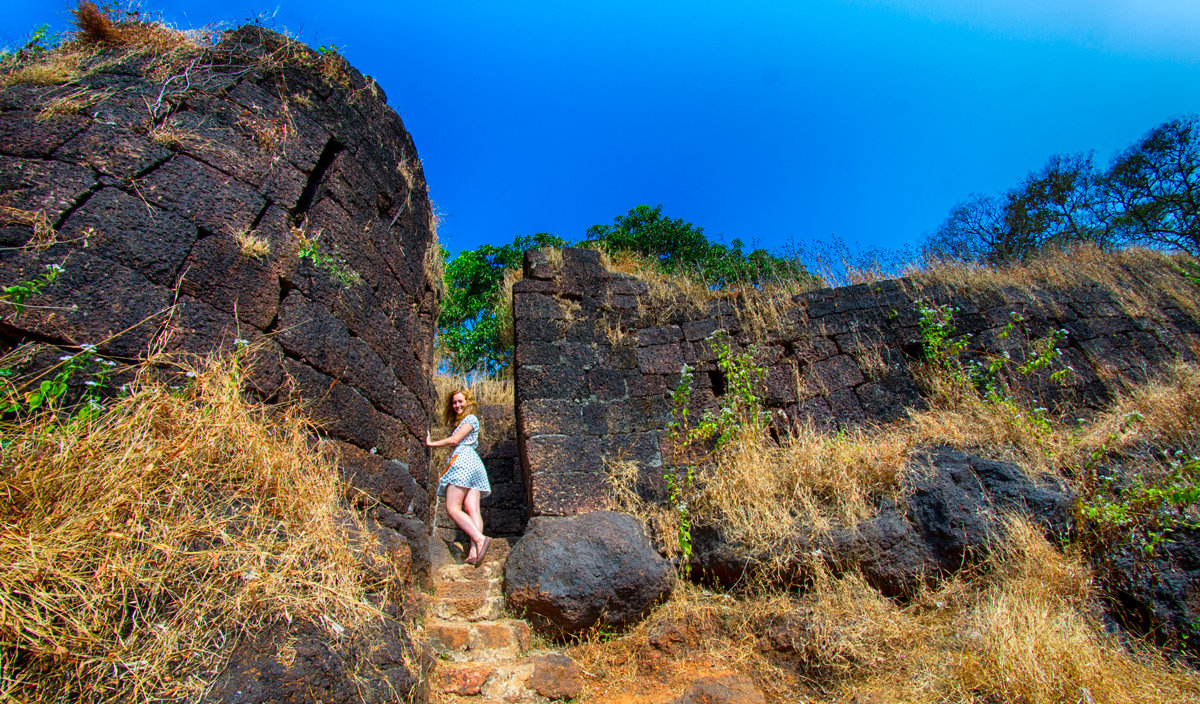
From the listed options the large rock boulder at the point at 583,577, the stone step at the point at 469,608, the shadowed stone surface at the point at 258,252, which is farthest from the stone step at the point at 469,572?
the shadowed stone surface at the point at 258,252

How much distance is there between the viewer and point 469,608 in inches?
156

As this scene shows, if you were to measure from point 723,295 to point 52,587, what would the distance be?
5.77m

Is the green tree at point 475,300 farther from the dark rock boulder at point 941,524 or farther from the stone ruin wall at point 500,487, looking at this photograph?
the dark rock boulder at point 941,524

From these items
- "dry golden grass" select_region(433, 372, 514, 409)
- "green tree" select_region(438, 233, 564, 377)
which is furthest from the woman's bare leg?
"green tree" select_region(438, 233, 564, 377)

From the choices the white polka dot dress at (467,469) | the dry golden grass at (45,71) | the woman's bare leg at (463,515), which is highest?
the dry golden grass at (45,71)

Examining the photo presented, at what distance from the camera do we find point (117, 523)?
2061 millimetres

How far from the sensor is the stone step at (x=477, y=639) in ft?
11.7

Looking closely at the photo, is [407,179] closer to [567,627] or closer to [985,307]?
[567,627]

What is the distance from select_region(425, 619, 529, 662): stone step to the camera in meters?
3.58

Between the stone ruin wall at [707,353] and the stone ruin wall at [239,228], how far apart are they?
3.89 ft

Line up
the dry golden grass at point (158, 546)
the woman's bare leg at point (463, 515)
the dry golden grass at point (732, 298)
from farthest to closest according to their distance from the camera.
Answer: the dry golden grass at point (732, 298) < the woman's bare leg at point (463, 515) < the dry golden grass at point (158, 546)

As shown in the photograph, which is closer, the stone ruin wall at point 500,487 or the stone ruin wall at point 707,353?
the stone ruin wall at point 707,353

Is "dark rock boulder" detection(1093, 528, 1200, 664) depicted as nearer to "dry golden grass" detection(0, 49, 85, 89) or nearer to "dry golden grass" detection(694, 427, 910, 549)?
"dry golden grass" detection(694, 427, 910, 549)

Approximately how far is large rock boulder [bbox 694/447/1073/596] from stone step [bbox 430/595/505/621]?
1653 millimetres
